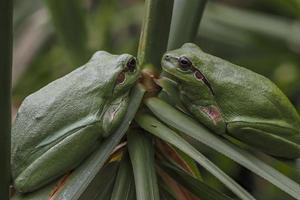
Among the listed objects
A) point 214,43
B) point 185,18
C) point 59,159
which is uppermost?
point 185,18

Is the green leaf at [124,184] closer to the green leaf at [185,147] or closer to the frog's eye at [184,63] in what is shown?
the green leaf at [185,147]

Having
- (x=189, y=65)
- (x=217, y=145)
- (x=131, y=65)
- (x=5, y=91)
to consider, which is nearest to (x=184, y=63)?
(x=189, y=65)

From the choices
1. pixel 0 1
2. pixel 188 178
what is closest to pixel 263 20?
pixel 188 178

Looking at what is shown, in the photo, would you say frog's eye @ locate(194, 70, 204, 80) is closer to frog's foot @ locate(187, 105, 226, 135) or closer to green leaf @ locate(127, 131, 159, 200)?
frog's foot @ locate(187, 105, 226, 135)

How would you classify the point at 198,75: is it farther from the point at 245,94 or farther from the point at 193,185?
the point at 193,185

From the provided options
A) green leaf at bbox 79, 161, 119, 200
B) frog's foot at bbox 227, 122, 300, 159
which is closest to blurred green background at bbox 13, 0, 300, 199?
frog's foot at bbox 227, 122, 300, 159

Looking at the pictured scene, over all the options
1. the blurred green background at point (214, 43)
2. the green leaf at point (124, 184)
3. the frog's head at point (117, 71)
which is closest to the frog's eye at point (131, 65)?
the frog's head at point (117, 71)

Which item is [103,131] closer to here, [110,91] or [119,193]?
[110,91]
